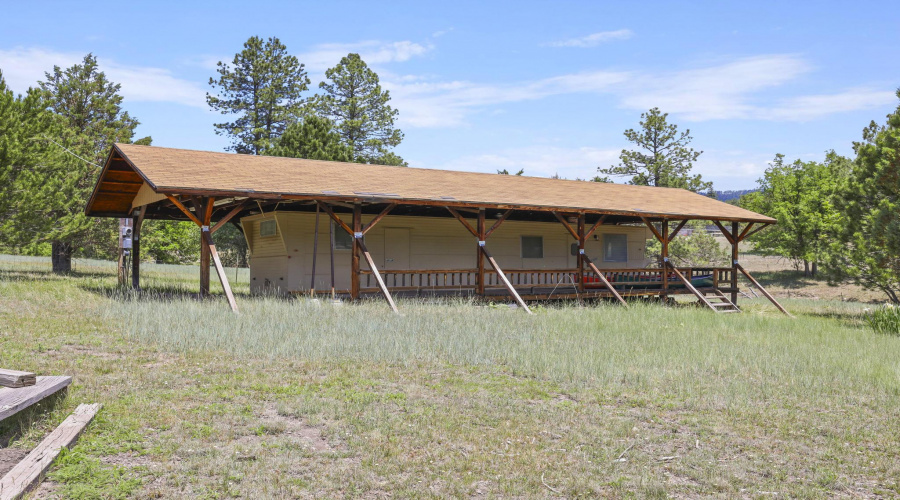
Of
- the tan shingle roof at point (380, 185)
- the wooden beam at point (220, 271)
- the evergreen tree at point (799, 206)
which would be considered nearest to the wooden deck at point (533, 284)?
the tan shingle roof at point (380, 185)

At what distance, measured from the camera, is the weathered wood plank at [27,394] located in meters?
6.09

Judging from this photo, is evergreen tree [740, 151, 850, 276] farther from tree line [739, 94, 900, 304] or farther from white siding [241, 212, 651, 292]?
white siding [241, 212, 651, 292]

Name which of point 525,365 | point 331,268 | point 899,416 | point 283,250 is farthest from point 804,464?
point 283,250

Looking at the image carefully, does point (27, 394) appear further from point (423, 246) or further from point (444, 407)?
point (423, 246)

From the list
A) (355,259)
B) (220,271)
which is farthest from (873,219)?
(220,271)

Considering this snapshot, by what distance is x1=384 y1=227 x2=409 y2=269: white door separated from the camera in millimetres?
21453

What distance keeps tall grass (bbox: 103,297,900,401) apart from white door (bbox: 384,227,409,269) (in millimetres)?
5120

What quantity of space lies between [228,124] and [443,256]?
25.3 meters

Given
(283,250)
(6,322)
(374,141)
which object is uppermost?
(374,141)

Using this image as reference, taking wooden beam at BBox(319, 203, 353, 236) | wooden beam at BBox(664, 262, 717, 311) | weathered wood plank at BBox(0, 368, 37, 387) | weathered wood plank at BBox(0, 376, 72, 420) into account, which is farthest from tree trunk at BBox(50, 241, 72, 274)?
weathered wood plank at BBox(0, 368, 37, 387)

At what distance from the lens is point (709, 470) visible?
614cm

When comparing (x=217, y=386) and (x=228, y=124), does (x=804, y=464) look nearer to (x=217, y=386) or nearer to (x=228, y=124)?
(x=217, y=386)

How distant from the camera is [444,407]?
7887 mm

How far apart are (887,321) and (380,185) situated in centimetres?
1313
